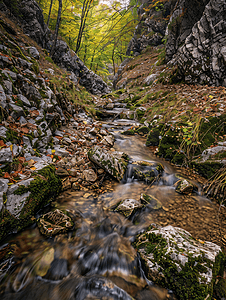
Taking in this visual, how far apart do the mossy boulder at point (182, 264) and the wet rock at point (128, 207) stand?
34.8 inches

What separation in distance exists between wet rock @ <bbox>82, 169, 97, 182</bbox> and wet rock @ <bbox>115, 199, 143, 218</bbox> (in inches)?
43.5

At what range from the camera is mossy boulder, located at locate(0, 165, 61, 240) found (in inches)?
91.0

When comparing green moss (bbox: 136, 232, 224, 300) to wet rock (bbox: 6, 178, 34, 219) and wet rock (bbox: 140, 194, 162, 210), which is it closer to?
wet rock (bbox: 140, 194, 162, 210)

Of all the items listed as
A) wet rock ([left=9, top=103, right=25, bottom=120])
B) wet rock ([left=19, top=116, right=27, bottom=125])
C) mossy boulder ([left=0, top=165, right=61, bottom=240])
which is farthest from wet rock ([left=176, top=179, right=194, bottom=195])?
wet rock ([left=9, top=103, right=25, bottom=120])

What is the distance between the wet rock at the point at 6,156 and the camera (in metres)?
2.65

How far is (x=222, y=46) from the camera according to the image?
5840 mm

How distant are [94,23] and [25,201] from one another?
3121mm

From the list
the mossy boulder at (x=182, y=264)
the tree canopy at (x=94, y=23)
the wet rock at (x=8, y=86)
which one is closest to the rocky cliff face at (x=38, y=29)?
the tree canopy at (x=94, y=23)

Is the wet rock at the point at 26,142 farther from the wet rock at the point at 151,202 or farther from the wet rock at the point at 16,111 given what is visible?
the wet rock at the point at 151,202

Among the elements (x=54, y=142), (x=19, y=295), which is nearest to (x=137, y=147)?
(x=54, y=142)

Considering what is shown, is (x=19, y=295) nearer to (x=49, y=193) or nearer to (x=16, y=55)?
(x=49, y=193)

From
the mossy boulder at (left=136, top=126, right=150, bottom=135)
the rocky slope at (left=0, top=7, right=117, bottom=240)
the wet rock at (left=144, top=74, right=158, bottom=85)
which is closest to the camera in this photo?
the rocky slope at (left=0, top=7, right=117, bottom=240)

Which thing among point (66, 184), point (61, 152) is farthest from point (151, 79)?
point (66, 184)

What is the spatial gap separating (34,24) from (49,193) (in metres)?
12.6
